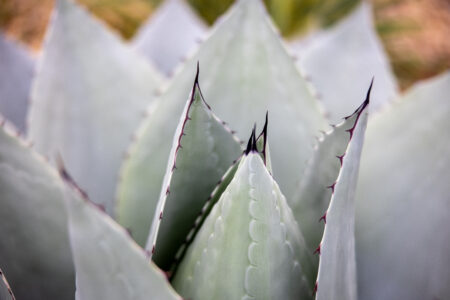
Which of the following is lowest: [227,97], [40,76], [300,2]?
[300,2]

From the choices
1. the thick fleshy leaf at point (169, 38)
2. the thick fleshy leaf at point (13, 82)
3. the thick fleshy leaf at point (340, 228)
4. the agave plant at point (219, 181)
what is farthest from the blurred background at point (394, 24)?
the thick fleshy leaf at point (340, 228)

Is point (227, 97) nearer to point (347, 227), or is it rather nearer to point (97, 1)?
point (347, 227)

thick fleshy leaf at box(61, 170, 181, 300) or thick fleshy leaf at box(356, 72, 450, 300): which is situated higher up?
thick fleshy leaf at box(61, 170, 181, 300)

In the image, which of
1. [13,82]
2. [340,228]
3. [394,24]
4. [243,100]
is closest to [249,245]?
[340,228]

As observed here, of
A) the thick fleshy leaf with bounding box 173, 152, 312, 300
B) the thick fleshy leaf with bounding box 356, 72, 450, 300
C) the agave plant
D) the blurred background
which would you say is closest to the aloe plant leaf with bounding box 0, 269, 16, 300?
the agave plant

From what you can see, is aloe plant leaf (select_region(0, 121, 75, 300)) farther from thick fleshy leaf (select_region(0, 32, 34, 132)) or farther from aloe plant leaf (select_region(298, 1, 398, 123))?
aloe plant leaf (select_region(298, 1, 398, 123))

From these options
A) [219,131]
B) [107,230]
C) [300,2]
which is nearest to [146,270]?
[107,230]

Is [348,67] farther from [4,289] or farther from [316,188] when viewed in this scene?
[4,289]
